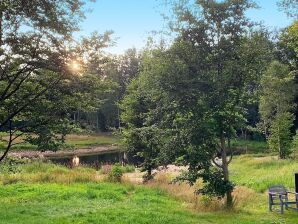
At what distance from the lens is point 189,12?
1553 cm

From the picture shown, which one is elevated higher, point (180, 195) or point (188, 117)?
point (188, 117)

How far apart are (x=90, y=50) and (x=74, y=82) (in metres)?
1.30

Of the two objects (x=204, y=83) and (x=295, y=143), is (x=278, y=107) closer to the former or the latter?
(x=295, y=143)

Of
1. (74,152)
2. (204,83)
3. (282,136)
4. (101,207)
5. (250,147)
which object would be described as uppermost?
(204,83)

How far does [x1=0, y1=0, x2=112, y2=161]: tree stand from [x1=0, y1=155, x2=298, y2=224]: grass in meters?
2.66

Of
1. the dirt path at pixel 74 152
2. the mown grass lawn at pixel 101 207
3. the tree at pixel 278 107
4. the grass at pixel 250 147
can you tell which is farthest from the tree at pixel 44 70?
the grass at pixel 250 147

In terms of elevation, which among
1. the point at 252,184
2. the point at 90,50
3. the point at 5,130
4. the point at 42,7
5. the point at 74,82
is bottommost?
the point at 252,184

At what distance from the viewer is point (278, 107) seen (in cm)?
4334

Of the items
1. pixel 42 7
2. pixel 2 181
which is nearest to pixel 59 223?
pixel 42 7

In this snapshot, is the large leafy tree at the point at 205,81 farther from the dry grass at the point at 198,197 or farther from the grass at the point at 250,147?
the grass at the point at 250,147

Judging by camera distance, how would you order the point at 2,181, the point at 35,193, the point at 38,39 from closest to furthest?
the point at 38,39
the point at 35,193
the point at 2,181

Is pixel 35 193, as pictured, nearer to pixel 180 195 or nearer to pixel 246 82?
pixel 180 195

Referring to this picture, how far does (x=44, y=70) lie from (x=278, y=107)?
3438 centimetres

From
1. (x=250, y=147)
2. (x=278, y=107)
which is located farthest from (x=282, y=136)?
(x=250, y=147)
